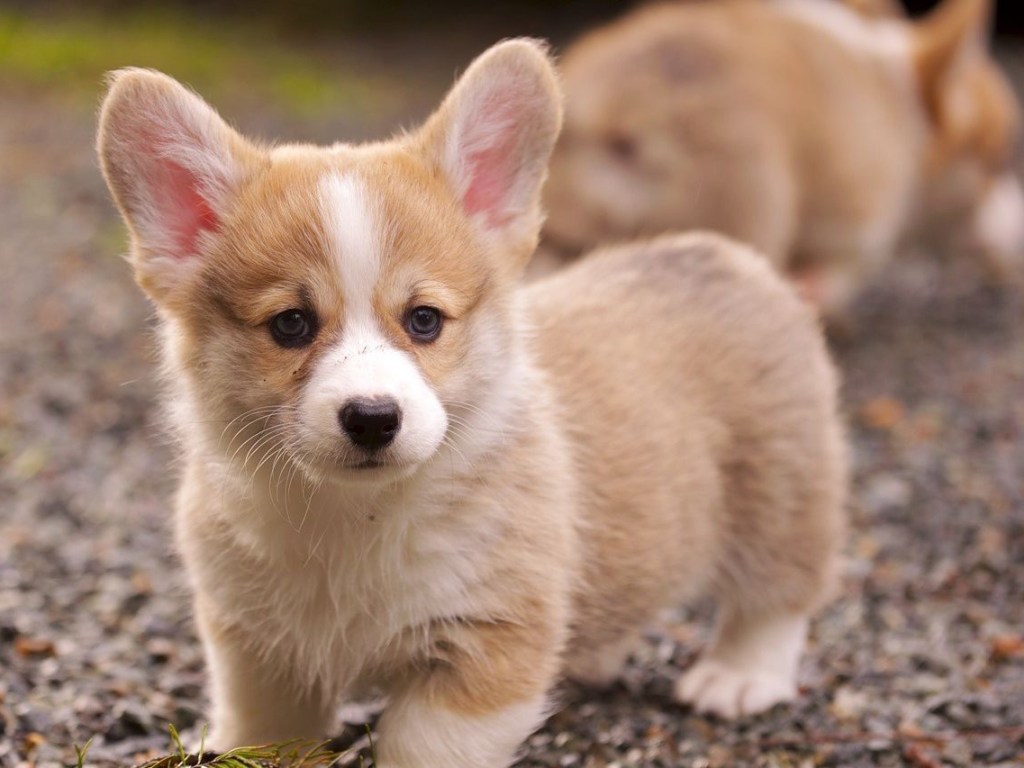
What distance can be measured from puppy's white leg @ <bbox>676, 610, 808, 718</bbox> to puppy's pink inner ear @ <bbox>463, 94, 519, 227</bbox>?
1403mm

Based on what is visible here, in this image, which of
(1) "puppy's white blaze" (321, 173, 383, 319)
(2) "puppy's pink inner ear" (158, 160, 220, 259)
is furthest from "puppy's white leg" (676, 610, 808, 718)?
(2) "puppy's pink inner ear" (158, 160, 220, 259)

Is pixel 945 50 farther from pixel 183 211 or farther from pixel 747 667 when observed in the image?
pixel 183 211

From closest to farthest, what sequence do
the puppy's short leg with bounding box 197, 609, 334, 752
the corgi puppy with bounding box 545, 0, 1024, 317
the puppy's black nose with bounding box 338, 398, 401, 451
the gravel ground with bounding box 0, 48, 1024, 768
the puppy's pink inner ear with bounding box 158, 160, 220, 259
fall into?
1. the puppy's black nose with bounding box 338, 398, 401, 451
2. the puppy's pink inner ear with bounding box 158, 160, 220, 259
3. the puppy's short leg with bounding box 197, 609, 334, 752
4. the gravel ground with bounding box 0, 48, 1024, 768
5. the corgi puppy with bounding box 545, 0, 1024, 317

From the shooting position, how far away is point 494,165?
311 centimetres

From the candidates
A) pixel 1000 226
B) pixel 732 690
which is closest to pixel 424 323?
pixel 732 690

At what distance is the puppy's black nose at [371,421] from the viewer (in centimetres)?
249

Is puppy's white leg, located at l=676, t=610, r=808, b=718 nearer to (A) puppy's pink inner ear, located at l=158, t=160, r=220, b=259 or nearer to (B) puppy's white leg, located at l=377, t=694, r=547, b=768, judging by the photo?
(B) puppy's white leg, located at l=377, t=694, r=547, b=768

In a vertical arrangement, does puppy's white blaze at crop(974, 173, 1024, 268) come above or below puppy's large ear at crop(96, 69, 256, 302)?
below

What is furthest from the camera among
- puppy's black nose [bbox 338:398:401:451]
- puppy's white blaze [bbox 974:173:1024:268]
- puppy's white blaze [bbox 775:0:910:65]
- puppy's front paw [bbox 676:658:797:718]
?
puppy's white blaze [bbox 974:173:1024:268]

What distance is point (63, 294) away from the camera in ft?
22.2

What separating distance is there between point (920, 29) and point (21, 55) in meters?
7.46

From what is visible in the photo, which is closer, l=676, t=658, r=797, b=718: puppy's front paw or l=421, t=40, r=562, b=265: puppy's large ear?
l=421, t=40, r=562, b=265: puppy's large ear

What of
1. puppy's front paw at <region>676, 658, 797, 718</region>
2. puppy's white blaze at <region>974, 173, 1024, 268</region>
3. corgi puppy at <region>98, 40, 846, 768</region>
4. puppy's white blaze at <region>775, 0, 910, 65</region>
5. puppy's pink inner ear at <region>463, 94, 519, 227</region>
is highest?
puppy's white blaze at <region>775, 0, 910, 65</region>

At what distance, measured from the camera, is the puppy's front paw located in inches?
141
